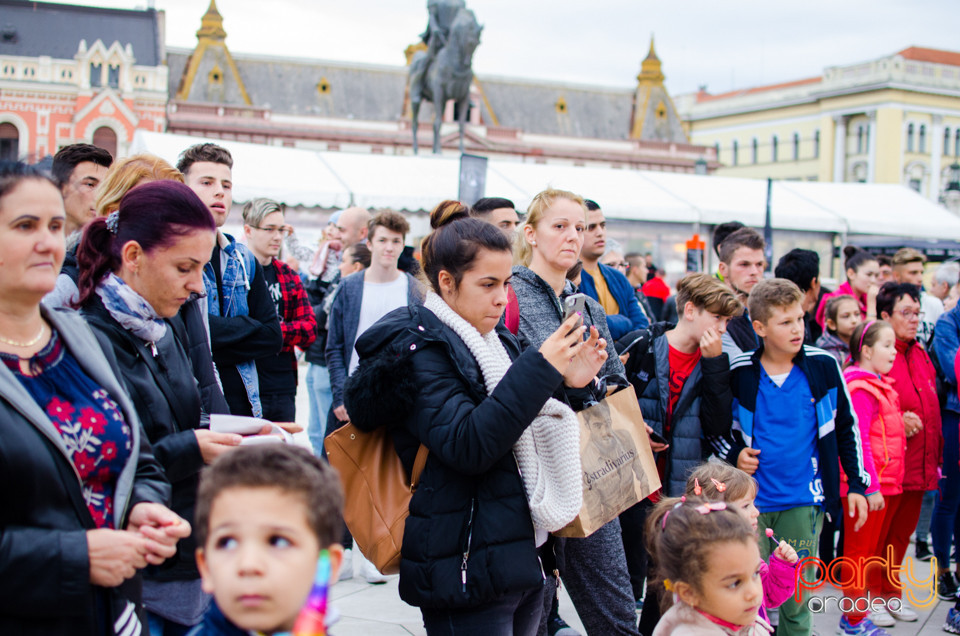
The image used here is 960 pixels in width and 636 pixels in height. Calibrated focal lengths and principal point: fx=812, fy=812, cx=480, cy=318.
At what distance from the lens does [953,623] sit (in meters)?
4.29

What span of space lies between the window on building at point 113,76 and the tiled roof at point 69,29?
2810 mm

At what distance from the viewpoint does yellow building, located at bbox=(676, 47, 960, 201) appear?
57406 mm

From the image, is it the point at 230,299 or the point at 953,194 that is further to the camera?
the point at 953,194

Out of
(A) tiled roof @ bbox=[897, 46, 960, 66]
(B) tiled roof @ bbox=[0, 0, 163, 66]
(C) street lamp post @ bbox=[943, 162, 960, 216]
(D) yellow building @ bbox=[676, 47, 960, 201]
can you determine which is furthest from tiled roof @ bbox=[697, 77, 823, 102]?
(B) tiled roof @ bbox=[0, 0, 163, 66]

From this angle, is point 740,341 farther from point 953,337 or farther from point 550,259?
point 953,337

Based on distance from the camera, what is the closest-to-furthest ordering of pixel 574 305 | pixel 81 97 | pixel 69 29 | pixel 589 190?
1. pixel 574 305
2. pixel 589 190
3. pixel 81 97
4. pixel 69 29

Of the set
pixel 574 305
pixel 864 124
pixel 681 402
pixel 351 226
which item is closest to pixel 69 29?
pixel 351 226

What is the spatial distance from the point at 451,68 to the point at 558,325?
1439cm

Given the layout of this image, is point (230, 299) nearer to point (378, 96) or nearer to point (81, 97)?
point (81, 97)

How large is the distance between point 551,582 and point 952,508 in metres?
3.29

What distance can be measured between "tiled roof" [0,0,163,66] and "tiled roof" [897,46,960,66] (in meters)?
53.2

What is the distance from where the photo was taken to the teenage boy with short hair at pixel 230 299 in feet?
10.8

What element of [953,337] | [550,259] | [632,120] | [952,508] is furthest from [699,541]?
[632,120]

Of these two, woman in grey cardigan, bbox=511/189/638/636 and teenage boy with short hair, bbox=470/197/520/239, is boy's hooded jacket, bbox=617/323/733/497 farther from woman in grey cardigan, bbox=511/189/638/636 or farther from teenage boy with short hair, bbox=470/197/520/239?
teenage boy with short hair, bbox=470/197/520/239
